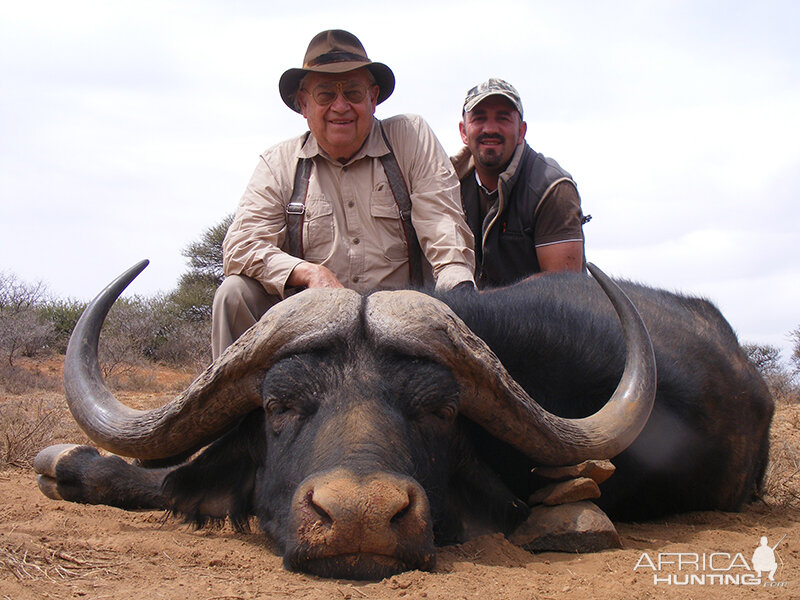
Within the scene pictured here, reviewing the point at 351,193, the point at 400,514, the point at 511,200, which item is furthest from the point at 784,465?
the point at 400,514

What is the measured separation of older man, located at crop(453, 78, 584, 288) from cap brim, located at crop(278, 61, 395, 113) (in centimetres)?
117

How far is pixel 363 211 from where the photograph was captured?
17.2 ft

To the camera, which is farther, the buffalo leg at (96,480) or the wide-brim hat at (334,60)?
the wide-brim hat at (334,60)

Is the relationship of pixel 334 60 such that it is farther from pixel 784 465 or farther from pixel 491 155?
pixel 784 465

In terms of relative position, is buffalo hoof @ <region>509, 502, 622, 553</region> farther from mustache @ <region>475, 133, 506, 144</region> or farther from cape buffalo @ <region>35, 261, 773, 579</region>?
mustache @ <region>475, 133, 506, 144</region>

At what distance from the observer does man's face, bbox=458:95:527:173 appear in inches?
254

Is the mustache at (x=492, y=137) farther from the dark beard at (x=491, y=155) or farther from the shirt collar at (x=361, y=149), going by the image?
the shirt collar at (x=361, y=149)

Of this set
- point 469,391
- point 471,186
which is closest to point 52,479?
point 469,391

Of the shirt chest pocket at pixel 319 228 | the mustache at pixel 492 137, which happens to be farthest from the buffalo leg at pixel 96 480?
the mustache at pixel 492 137

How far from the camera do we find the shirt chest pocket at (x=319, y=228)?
5176 mm

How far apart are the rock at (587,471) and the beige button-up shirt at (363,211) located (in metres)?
1.78

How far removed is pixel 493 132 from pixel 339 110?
1.74 m

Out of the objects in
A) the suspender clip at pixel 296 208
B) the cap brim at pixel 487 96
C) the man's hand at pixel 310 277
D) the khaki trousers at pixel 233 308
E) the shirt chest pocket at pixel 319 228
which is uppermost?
the cap brim at pixel 487 96

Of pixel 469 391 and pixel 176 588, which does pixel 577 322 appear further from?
pixel 176 588
